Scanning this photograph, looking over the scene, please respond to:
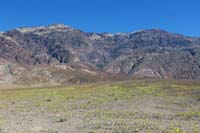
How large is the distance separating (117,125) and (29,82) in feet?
590

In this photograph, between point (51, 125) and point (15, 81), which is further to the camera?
point (15, 81)

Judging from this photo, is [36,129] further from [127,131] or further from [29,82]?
[29,82]

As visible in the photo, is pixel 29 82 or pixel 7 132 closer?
pixel 7 132

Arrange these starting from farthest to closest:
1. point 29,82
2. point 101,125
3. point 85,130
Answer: point 29,82
point 101,125
point 85,130

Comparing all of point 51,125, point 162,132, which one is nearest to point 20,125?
point 51,125

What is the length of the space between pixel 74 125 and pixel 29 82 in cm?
17879

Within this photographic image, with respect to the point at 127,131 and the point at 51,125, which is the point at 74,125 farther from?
the point at 127,131

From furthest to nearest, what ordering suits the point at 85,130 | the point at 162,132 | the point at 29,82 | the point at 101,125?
1. the point at 29,82
2. the point at 101,125
3. the point at 85,130
4. the point at 162,132

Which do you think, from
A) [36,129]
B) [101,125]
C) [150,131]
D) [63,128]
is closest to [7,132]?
[36,129]

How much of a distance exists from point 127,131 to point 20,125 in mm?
8212

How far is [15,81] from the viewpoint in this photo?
198875 millimetres

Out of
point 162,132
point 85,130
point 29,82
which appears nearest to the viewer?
point 162,132

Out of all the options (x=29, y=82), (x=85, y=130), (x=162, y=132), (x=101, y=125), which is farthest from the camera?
(x=29, y=82)

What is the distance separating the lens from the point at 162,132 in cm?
1953
